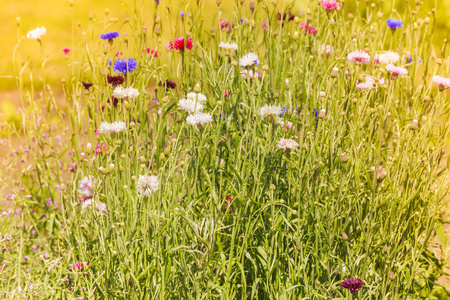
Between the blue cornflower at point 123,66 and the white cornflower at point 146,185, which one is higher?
the blue cornflower at point 123,66

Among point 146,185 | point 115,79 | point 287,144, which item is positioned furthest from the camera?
point 115,79

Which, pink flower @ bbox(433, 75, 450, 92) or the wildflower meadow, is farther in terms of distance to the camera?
pink flower @ bbox(433, 75, 450, 92)

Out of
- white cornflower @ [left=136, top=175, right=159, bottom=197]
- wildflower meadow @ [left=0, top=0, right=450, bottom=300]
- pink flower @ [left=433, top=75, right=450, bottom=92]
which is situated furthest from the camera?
pink flower @ [left=433, top=75, right=450, bottom=92]

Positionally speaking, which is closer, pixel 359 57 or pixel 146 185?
pixel 146 185

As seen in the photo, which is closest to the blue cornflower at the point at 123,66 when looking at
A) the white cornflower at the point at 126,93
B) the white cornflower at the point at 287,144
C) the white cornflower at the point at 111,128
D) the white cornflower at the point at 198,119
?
the white cornflower at the point at 126,93

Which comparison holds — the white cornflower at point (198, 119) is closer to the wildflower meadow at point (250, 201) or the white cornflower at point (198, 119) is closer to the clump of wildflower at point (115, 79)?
the wildflower meadow at point (250, 201)

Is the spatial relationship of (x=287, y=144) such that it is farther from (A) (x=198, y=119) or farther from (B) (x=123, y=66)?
(B) (x=123, y=66)

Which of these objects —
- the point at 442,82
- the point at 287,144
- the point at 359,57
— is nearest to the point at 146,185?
the point at 287,144

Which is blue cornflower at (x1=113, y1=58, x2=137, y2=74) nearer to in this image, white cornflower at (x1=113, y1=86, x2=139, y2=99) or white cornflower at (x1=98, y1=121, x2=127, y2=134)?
white cornflower at (x1=113, y1=86, x2=139, y2=99)

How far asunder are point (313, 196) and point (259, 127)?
346 millimetres

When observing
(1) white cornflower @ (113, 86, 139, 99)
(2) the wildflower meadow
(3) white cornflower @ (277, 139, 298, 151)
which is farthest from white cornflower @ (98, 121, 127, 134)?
(3) white cornflower @ (277, 139, 298, 151)

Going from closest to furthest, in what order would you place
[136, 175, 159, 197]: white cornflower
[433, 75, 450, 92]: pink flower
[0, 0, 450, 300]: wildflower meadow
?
[136, 175, 159, 197]: white cornflower, [0, 0, 450, 300]: wildflower meadow, [433, 75, 450, 92]: pink flower

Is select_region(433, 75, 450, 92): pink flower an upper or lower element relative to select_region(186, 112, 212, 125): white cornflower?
upper

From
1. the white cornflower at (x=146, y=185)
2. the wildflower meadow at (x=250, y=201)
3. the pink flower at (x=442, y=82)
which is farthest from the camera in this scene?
the pink flower at (x=442, y=82)
